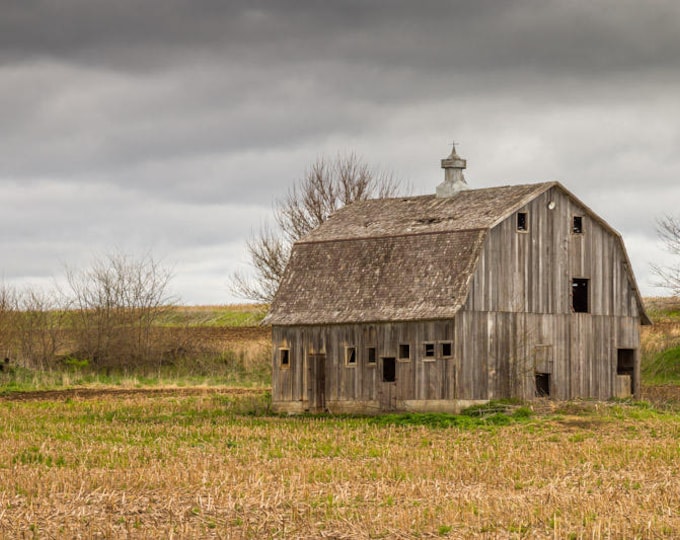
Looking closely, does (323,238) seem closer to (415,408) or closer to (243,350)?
(415,408)

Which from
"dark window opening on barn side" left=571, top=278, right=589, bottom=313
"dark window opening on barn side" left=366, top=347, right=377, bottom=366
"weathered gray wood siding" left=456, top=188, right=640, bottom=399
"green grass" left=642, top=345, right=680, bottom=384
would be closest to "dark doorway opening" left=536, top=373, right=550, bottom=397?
"weathered gray wood siding" left=456, top=188, right=640, bottom=399

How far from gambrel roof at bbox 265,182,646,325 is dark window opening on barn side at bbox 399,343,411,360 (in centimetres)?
103

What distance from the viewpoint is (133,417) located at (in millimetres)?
39750

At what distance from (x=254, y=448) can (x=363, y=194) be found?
4026 centimetres

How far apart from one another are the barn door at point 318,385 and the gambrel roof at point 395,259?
1410 millimetres

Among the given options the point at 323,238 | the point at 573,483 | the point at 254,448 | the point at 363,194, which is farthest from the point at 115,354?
the point at 573,483

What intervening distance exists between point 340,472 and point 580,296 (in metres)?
Result: 20.0

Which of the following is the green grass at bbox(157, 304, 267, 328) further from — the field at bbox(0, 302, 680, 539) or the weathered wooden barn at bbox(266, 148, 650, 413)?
the field at bbox(0, 302, 680, 539)

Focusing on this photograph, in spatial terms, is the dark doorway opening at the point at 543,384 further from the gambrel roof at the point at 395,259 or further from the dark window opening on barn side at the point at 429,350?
the gambrel roof at the point at 395,259

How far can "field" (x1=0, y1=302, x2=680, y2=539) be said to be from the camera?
1786 cm

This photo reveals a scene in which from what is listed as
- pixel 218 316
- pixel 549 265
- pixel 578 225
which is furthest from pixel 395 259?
pixel 218 316

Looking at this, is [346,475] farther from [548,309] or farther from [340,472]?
[548,309]

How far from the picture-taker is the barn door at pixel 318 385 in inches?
1649

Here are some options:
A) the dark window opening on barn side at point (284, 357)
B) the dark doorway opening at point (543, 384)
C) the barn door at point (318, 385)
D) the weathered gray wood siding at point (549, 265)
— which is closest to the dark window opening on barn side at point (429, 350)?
the weathered gray wood siding at point (549, 265)
